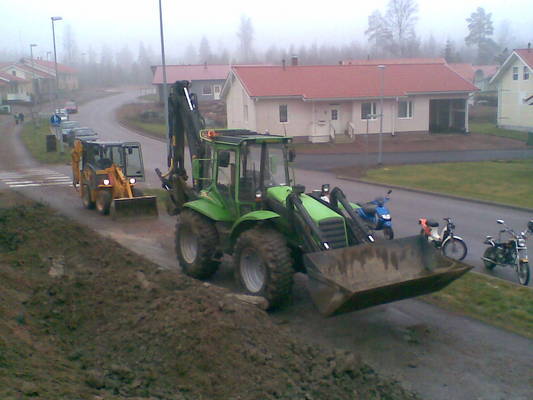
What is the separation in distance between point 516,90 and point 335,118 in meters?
16.8

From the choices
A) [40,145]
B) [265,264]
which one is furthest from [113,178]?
[40,145]

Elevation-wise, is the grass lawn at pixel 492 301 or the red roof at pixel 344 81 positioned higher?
the red roof at pixel 344 81

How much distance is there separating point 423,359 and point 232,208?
14.3 feet

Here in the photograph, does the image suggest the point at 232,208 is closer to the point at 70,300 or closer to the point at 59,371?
the point at 70,300

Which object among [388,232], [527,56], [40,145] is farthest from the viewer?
[527,56]

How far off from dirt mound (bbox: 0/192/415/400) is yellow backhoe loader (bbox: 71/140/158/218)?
742cm

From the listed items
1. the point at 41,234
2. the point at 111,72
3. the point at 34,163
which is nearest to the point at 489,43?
the point at 111,72

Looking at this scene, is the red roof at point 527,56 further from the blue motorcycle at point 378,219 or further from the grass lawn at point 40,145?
the blue motorcycle at point 378,219

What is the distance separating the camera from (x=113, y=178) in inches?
730

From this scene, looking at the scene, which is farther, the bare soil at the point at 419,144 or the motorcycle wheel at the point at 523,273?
the bare soil at the point at 419,144

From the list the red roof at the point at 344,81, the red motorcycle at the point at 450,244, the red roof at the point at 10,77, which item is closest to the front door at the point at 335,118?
the red roof at the point at 344,81

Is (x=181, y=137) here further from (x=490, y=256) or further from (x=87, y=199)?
(x=490, y=256)

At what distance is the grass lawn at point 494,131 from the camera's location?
146ft

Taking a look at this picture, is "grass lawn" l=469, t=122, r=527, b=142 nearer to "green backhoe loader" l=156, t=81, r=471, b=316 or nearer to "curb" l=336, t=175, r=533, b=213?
"curb" l=336, t=175, r=533, b=213
